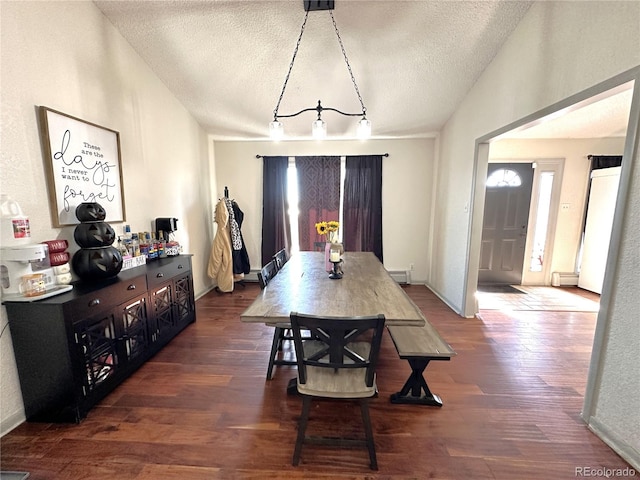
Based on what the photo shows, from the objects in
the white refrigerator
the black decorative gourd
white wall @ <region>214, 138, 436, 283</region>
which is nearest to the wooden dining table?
the black decorative gourd

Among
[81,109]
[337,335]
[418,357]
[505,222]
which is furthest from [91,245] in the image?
[505,222]

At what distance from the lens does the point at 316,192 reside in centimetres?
422

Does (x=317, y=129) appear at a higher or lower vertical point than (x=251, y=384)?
higher

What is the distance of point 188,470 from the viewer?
1339mm

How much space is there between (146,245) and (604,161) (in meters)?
6.22

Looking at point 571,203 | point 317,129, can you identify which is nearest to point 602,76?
point 317,129

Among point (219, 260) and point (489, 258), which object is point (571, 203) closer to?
point (489, 258)

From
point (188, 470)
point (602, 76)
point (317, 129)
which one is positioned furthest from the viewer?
point (317, 129)

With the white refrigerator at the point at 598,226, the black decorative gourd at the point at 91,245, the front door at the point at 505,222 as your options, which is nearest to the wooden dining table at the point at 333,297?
the black decorative gourd at the point at 91,245

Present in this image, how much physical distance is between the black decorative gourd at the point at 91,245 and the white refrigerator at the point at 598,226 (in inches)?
229

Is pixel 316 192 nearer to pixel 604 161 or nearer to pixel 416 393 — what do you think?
pixel 416 393

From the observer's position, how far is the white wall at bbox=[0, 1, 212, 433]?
1.56 metres

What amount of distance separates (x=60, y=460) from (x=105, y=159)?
2106 millimetres

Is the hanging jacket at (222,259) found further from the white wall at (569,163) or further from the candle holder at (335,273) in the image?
the white wall at (569,163)
